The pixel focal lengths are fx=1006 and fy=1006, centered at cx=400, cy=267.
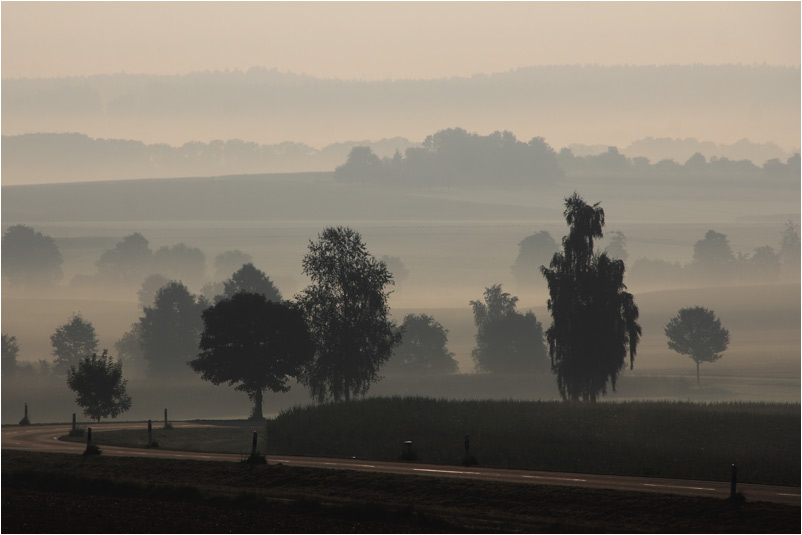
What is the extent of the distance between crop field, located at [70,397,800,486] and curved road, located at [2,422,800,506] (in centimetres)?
249

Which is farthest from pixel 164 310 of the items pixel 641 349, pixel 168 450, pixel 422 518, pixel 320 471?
pixel 422 518

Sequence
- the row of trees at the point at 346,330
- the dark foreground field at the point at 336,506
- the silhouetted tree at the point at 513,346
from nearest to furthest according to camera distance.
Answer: the dark foreground field at the point at 336,506 → the row of trees at the point at 346,330 → the silhouetted tree at the point at 513,346

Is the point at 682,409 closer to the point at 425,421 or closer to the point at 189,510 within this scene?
the point at 425,421

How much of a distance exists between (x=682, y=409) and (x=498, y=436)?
56.3 feet

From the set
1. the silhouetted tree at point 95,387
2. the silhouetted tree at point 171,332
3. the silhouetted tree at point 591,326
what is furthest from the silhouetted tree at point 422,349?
the silhouetted tree at point 95,387

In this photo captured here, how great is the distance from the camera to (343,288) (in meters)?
84.1

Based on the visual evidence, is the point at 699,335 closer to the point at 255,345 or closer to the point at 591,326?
the point at 591,326

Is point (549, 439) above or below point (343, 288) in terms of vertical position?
below

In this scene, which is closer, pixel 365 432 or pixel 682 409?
pixel 365 432

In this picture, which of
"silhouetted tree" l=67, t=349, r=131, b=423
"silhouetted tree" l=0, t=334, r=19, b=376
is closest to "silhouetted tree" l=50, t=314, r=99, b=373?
"silhouetted tree" l=0, t=334, r=19, b=376

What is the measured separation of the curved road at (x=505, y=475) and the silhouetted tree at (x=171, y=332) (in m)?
85.2

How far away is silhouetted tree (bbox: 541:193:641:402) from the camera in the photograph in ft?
249

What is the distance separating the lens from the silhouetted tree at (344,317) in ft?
272

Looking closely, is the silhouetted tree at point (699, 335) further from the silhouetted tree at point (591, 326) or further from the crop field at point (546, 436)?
the crop field at point (546, 436)
